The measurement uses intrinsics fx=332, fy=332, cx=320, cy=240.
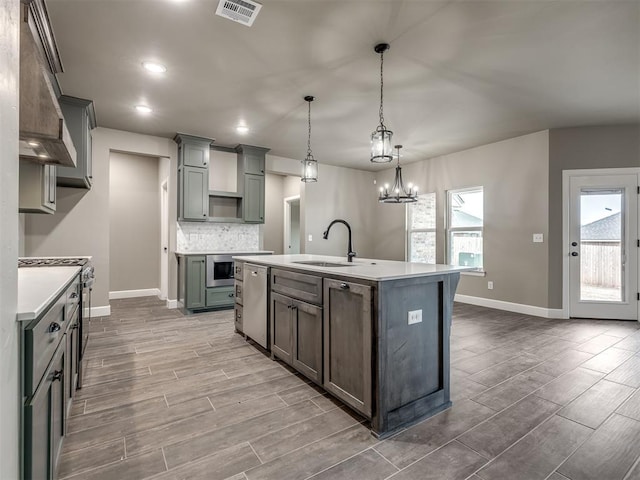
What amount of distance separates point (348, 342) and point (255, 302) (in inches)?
58.9

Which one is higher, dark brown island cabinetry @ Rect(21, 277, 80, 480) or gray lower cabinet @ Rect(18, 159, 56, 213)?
gray lower cabinet @ Rect(18, 159, 56, 213)

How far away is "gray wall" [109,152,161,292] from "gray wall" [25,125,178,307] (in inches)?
57.2

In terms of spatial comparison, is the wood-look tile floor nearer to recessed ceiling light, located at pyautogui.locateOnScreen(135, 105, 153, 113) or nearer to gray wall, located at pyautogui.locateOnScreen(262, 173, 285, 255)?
recessed ceiling light, located at pyautogui.locateOnScreen(135, 105, 153, 113)

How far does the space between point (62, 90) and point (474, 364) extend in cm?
501

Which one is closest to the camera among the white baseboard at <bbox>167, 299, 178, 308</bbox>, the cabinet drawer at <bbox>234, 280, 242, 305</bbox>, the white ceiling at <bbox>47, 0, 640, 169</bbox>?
the white ceiling at <bbox>47, 0, 640, 169</bbox>

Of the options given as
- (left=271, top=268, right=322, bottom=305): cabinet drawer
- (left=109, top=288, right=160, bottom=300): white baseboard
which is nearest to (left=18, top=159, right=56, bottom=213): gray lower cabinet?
(left=271, top=268, right=322, bottom=305): cabinet drawer

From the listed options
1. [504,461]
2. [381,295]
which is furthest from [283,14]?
[504,461]

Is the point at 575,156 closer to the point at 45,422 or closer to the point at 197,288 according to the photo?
the point at 197,288

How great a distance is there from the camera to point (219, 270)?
17.0ft

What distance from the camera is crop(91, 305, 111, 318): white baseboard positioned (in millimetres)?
4675

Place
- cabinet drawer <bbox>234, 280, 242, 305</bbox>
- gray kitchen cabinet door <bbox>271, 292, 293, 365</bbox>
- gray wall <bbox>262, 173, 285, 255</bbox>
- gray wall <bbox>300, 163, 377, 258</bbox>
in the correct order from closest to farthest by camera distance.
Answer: gray kitchen cabinet door <bbox>271, 292, 293, 365</bbox> < cabinet drawer <bbox>234, 280, 242, 305</bbox> < gray wall <bbox>300, 163, 377, 258</bbox> < gray wall <bbox>262, 173, 285, 255</bbox>

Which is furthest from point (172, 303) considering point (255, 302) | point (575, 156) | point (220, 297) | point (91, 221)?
point (575, 156)

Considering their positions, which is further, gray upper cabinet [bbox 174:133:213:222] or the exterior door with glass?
gray upper cabinet [bbox 174:133:213:222]

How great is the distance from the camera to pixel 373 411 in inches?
76.2
